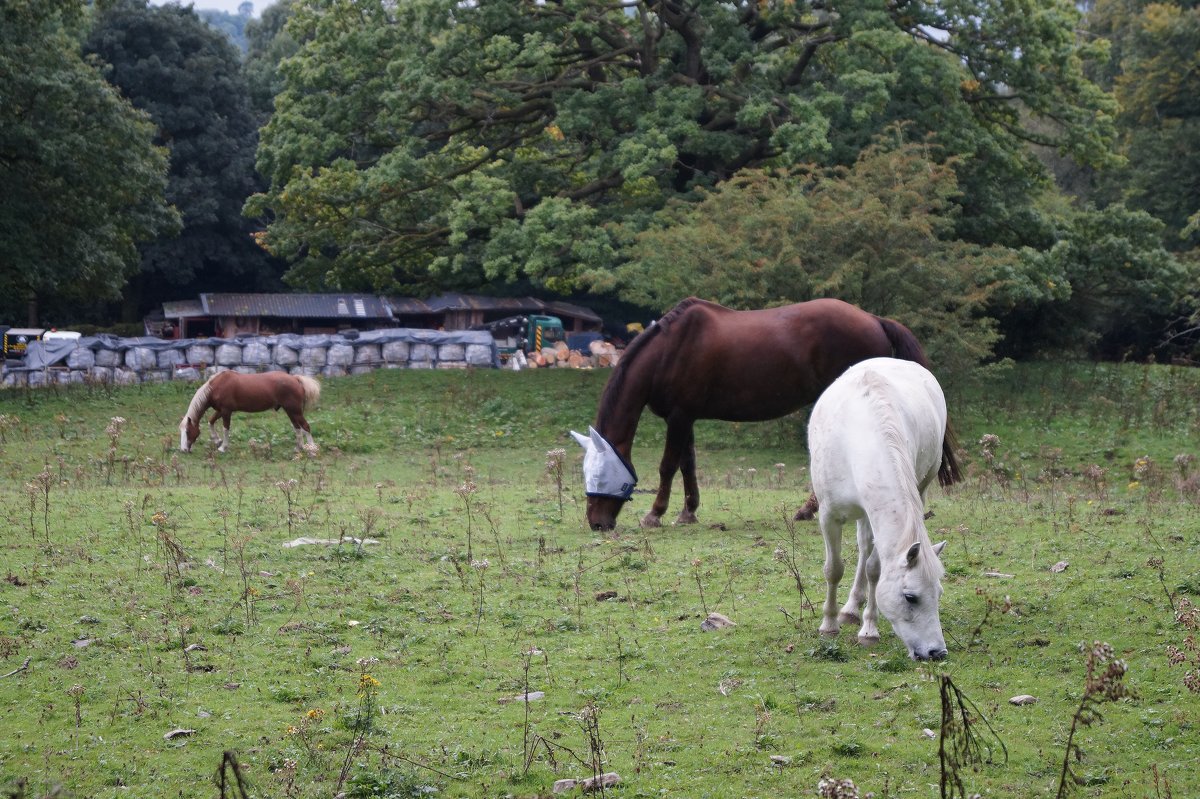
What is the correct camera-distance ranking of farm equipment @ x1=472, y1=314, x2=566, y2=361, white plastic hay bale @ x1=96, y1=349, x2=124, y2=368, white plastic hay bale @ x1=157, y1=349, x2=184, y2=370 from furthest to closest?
1. farm equipment @ x1=472, y1=314, x2=566, y2=361
2. white plastic hay bale @ x1=157, y1=349, x2=184, y2=370
3. white plastic hay bale @ x1=96, y1=349, x2=124, y2=368

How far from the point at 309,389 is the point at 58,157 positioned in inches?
378

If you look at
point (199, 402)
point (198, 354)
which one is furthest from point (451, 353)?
point (199, 402)

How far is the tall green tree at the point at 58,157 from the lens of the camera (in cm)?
2680

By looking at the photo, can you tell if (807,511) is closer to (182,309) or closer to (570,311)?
(570,311)

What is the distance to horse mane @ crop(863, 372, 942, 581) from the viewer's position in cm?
670

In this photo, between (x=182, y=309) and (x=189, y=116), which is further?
(x=182, y=309)

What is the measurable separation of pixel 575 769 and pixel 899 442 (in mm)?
2799

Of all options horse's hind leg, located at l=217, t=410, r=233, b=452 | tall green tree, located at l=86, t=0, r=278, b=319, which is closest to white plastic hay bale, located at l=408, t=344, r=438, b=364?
horse's hind leg, located at l=217, t=410, r=233, b=452

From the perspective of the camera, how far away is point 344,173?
27719 millimetres

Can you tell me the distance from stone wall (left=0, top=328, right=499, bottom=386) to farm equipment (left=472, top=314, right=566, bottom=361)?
11871mm

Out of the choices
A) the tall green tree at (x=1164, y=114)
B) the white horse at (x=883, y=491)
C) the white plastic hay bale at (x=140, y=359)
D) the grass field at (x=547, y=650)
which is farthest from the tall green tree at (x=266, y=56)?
the white horse at (x=883, y=491)

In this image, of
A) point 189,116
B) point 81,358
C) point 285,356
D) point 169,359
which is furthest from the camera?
point 189,116

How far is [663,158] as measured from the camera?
24.5 metres

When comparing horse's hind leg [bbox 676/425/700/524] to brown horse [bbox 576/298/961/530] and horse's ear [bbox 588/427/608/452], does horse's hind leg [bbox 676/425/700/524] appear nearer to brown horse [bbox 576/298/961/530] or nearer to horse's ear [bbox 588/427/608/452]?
brown horse [bbox 576/298/961/530]
